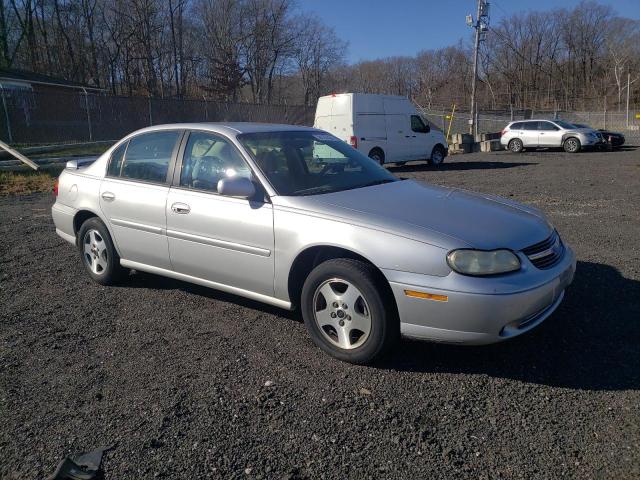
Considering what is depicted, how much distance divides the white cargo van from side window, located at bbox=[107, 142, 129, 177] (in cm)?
1015

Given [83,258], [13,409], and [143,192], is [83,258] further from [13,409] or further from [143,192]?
[13,409]

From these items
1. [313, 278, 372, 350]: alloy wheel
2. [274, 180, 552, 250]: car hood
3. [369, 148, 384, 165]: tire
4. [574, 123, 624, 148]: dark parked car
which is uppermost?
[574, 123, 624, 148]: dark parked car

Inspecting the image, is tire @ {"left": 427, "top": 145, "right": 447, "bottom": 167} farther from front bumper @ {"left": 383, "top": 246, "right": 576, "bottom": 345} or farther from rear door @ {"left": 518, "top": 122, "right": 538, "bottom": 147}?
front bumper @ {"left": 383, "top": 246, "right": 576, "bottom": 345}

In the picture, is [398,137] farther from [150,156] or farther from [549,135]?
[150,156]

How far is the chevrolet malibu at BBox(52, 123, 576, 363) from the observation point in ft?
10.00

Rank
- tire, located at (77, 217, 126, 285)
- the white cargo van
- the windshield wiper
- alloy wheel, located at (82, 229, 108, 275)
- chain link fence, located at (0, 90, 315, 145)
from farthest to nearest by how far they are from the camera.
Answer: chain link fence, located at (0, 90, 315, 145) → the white cargo van → alloy wheel, located at (82, 229, 108, 275) → tire, located at (77, 217, 126, 285) → the windshield wiper

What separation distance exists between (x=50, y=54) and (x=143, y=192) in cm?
5016

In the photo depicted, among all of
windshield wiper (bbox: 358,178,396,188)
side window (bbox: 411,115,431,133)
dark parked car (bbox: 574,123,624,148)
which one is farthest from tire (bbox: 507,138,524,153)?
windshield wiper (bbox: 358,178,396,188)

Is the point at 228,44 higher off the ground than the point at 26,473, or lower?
higher

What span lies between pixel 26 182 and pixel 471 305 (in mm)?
12743

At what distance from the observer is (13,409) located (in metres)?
2.93

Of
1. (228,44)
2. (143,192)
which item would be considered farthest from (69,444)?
(228,44)

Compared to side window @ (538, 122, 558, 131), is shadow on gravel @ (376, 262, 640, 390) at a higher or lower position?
lower

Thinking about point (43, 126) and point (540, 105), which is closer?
point (43, 126)
